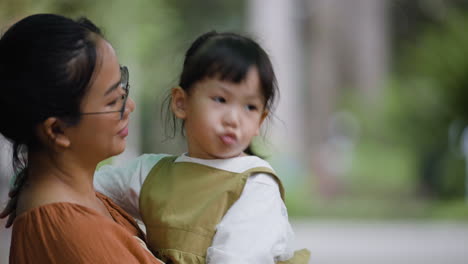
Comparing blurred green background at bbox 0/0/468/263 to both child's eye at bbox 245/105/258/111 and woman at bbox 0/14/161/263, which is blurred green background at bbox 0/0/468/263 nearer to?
child's eye at bbox 245/105/258/111

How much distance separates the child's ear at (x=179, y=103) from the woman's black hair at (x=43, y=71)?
42 cm

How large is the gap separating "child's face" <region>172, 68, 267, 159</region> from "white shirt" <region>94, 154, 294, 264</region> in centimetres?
5

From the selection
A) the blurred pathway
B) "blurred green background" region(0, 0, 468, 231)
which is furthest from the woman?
"blurred green background" region(0, 0, 468, 231)

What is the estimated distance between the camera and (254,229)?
191 centimetres

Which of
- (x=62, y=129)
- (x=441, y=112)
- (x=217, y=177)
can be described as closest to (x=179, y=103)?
(x=217, y=177)

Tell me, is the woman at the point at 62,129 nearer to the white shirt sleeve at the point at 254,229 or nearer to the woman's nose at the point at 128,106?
the woman's nose at the point at 128,106

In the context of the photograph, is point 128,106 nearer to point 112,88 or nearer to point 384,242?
point 112,88

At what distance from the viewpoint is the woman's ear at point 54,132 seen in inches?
70.6

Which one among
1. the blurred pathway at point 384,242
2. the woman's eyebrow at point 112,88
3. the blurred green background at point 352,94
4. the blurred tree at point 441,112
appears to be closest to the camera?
the woman's eyebrow at point 112,88

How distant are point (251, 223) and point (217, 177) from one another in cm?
20

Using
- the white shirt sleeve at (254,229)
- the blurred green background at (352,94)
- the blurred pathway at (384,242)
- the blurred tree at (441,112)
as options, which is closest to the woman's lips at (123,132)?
the white shirt sleeve at (254,229)

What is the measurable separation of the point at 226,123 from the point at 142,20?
10618mm

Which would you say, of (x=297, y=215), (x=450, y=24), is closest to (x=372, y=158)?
(x=297, y=215)

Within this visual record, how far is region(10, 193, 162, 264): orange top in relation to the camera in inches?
68.5
